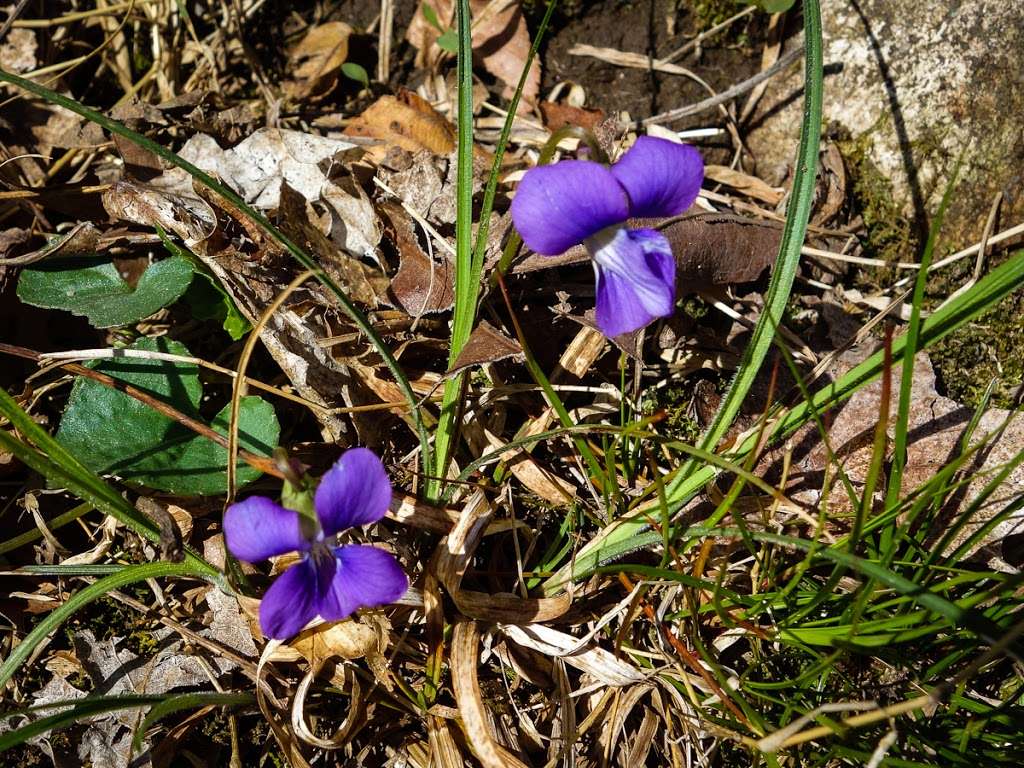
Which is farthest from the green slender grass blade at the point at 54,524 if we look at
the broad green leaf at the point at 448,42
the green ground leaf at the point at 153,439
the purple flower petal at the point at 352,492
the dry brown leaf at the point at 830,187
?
the dry brown leaf at the point at 830,187

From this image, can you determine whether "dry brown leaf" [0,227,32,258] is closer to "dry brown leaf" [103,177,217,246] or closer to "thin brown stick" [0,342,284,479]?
"dry brown leaf" [103,177,217,246]

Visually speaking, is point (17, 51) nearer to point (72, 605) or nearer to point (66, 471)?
point (66, 471)

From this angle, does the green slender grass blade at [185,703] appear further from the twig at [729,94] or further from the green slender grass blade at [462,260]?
the twig at [729,94]

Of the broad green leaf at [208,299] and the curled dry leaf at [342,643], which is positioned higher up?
the broad green leaf at [208,299]

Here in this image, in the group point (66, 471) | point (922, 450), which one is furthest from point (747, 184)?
point (66, 471)

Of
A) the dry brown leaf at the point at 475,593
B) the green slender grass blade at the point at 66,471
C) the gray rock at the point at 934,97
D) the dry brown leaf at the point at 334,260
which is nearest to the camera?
the green slender grass blade at the point at 66,471

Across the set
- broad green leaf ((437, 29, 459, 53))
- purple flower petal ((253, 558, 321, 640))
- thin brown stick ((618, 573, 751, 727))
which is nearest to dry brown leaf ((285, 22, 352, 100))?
broad green leaf ((437, 29, 459, 53))
